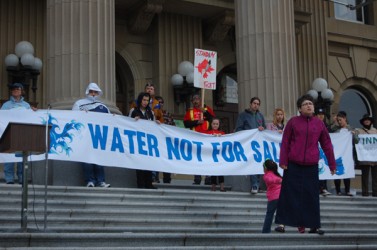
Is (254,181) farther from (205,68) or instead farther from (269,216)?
(269,216)

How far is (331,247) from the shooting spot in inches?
380

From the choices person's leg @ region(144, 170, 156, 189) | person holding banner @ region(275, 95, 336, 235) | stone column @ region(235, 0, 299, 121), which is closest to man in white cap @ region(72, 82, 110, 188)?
person's leg @ region(144, 170, 156, 189)

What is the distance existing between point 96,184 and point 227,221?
102 inches

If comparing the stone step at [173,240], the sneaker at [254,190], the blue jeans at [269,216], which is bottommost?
the stone step at [173,240]

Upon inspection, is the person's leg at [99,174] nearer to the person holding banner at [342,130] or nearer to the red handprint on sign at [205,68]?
the red handprint on sign at [205,68]

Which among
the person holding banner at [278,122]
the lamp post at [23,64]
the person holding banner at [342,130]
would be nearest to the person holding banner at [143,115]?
the person holding banner at [278,122]

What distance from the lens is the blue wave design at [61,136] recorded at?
1186cm

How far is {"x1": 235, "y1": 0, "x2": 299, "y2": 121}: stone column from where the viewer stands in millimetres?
16109

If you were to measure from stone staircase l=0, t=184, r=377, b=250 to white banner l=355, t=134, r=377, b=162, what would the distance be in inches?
93.0

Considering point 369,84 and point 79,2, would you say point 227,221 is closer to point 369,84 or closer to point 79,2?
point 79,2

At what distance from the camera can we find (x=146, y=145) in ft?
42.1

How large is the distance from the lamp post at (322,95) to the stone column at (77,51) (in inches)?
376

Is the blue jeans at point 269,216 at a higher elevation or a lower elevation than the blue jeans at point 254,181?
lower

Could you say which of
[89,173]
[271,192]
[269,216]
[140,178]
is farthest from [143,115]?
[269,216]
